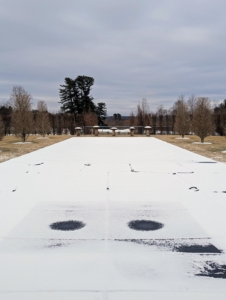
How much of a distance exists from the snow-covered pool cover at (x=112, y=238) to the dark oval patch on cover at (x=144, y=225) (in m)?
0.02

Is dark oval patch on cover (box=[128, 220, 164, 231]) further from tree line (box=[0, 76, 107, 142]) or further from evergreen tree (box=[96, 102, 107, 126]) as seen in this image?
evergreen tree (box=[96, 102, 107, 126])

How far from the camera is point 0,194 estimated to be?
19.3 feet

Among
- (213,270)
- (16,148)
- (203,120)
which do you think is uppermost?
(203,120)

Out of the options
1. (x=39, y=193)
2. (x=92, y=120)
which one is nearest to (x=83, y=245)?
(x=39, y=193)

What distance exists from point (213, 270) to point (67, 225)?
7.36 feet

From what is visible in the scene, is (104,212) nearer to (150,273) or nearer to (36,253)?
(36,253)

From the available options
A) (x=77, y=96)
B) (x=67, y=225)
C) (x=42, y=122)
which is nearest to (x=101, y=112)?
(x=77, y=96)

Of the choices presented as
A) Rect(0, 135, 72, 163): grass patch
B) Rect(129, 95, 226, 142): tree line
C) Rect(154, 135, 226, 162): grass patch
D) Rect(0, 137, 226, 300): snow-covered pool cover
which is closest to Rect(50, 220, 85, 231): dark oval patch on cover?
Rect(0, 137, 226, 300): snow-covered pool cover

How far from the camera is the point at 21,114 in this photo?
19.6m

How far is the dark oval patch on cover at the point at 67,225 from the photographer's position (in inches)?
161

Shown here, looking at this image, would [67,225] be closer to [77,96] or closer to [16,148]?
[16,148]

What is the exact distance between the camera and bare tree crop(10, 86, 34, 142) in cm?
1961

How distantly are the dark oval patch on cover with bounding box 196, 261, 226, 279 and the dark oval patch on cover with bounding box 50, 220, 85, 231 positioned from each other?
1.93m

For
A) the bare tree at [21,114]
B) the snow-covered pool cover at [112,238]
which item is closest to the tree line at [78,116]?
the bare tree at [21,114]
